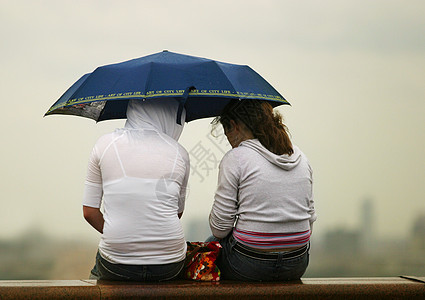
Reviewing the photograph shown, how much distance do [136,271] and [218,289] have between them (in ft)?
1.27

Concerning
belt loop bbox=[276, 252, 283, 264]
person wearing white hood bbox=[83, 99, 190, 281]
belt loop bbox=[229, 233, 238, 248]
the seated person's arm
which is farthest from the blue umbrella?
belt loop bbox=[276, 252, 283, 264]

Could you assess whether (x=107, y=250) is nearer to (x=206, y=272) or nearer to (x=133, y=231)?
(x=133, y=231)

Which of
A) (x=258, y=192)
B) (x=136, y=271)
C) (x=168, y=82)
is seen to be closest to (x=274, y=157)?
(x=258, y=192)

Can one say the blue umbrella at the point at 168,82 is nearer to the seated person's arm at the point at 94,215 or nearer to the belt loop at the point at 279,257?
the seated person's arm at the point at 94,215

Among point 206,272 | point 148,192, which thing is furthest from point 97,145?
point 206,272

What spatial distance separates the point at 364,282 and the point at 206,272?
767 millimetres

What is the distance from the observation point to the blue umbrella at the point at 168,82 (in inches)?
128

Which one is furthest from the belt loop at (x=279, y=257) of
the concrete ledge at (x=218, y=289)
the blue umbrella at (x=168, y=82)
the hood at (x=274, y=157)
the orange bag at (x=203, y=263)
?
the blue umbrella at (x=168, y=82)

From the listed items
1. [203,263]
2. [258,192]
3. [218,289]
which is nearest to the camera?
[218,289]

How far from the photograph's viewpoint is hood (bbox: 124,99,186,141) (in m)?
3.37

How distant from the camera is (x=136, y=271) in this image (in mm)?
3221

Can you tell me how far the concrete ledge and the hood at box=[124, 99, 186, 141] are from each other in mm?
729

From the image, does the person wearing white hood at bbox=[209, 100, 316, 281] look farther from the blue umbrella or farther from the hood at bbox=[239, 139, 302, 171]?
the blue umbrella

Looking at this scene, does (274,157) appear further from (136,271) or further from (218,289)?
(136,271)
